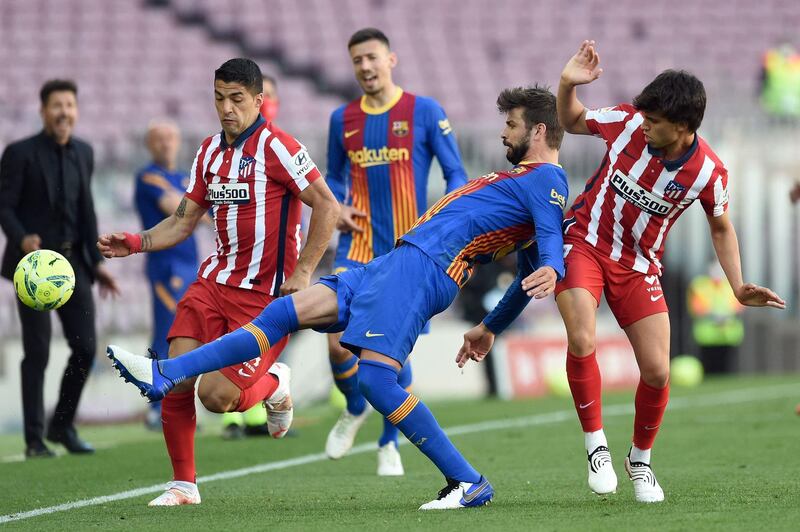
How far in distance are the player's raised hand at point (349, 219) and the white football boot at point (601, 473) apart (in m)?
2.58

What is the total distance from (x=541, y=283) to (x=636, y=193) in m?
0.72

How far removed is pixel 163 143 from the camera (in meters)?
10.4

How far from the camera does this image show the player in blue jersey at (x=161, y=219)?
10.4 metres

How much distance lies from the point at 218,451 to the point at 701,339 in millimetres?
9833

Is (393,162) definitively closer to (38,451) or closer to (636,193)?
(636,193)

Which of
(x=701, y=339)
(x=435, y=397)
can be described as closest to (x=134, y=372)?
(x=435, y=397)

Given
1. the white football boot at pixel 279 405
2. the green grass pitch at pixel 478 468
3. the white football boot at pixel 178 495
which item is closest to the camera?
the green grass pitch at pixel 478 468

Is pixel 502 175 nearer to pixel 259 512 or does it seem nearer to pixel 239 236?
pixel 239 236

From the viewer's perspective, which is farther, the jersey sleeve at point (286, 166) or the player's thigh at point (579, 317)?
the jersey sleeve at point (286, 166)

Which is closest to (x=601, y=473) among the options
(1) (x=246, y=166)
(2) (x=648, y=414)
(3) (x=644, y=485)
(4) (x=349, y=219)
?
(3) (x=644, y=485)

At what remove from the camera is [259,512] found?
534 cm

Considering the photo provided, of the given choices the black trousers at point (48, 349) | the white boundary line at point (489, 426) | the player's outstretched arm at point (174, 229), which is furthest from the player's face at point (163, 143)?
the player's outstretched arm at point (174, 229)

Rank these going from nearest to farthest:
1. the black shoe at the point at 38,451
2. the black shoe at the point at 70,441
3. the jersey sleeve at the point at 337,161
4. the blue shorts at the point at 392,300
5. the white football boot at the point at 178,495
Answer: the blue shorts at the point at 392,300 → the white football boot at the point at 178,495 → the jersey sleeve at the point at 337,161 → the black shoe at the point at 38,451 → the black shoe at the point at 70,441

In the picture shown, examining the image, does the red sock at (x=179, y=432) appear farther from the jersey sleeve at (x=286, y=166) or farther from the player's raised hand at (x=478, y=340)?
the player's raised hand at (x=478, y=340)
